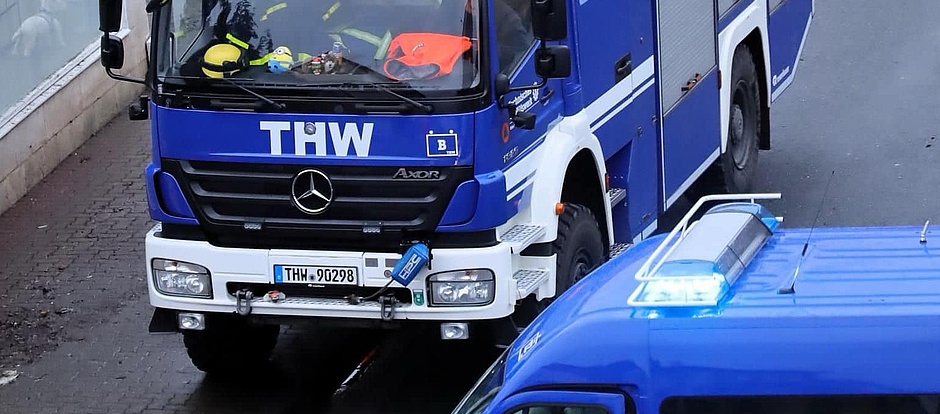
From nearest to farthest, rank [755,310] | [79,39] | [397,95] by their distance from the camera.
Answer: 1. [755,310]
2. [397,95]
3. [79,39]

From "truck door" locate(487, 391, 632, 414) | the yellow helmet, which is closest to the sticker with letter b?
the yellow helmet

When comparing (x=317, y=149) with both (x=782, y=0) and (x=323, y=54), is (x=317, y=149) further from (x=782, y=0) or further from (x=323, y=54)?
(x=782, y=0)

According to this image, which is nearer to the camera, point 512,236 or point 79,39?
point 512,236

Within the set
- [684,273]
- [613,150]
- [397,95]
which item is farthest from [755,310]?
[613,150]

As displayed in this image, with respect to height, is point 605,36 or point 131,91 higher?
point 605,36

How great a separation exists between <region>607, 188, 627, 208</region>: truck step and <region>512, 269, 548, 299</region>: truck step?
1120 millimetres

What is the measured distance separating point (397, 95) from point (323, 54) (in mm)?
480

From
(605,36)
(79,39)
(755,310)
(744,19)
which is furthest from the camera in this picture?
(79,39)

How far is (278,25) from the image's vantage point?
736cm

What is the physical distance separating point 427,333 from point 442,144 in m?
2.33

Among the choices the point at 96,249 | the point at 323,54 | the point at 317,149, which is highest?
the point at 323,54

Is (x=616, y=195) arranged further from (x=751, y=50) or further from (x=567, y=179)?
(x=751, y=50)

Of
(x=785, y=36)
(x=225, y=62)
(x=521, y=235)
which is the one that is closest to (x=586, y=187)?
(x=521, y=235)

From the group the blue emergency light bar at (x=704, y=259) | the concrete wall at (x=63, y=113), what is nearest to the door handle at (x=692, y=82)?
the blue emergency light bar at (x=704, y=259)
